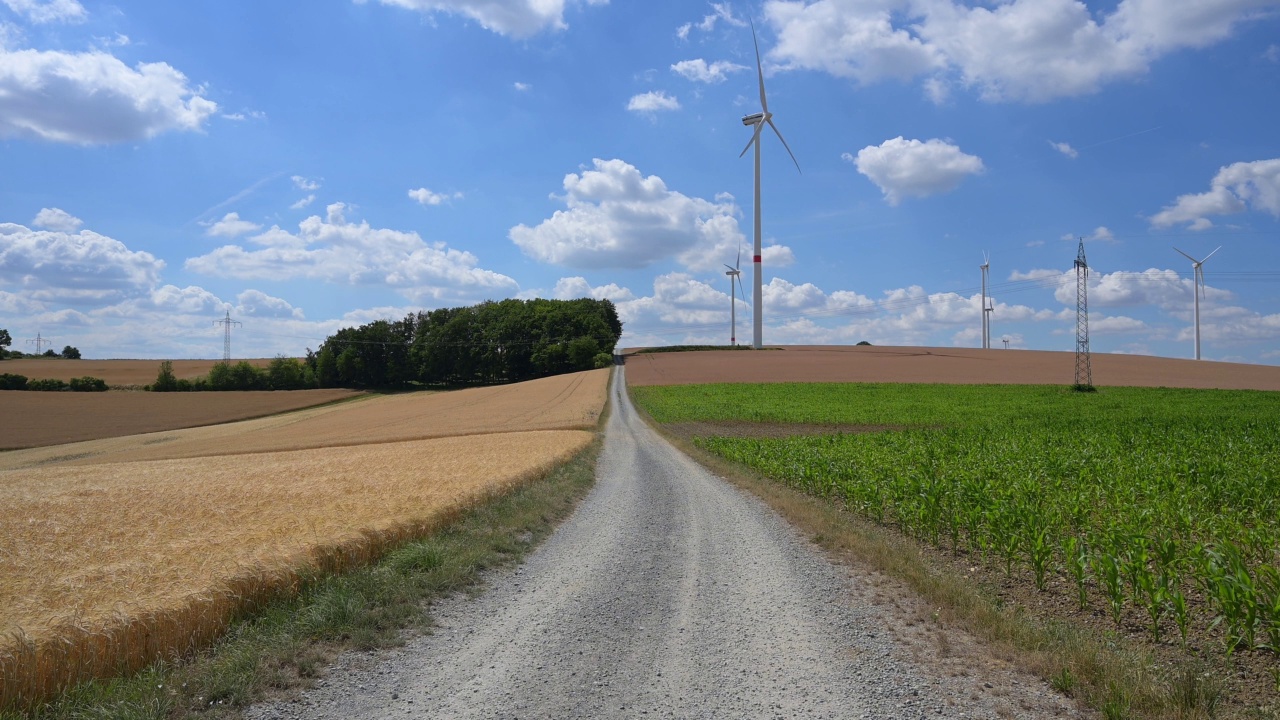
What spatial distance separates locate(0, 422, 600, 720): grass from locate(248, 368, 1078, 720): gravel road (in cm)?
35

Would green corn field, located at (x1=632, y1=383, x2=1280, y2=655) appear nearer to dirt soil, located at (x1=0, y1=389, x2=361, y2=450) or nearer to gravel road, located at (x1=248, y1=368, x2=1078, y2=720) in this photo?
gravel road, located at (x1=248, y1=368, x2=1078, y2=720)

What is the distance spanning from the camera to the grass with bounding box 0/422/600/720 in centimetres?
611

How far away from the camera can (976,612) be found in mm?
8852

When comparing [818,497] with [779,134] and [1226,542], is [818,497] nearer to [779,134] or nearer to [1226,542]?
[1226,542]

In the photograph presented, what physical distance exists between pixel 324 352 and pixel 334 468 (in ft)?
386

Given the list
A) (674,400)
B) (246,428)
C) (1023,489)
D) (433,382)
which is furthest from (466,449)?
(433,382)

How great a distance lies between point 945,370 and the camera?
294 ft

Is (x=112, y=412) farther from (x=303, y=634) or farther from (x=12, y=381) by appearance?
(x=303, y=634)

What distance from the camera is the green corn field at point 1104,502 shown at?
8.10 meters

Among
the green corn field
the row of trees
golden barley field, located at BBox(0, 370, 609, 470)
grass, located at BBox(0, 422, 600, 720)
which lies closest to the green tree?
the row of trees

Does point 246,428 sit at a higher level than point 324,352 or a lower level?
lower

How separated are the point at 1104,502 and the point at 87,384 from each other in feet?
402

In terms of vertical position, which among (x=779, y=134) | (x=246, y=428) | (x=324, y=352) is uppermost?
(x=779, y=134)

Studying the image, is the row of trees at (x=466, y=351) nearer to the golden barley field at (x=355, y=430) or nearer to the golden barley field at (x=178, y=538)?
the golden barley field at (x=355, y=430)
